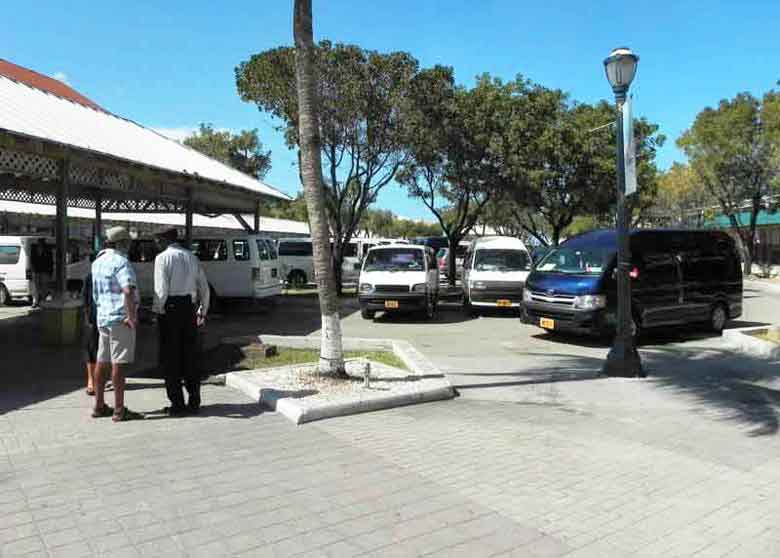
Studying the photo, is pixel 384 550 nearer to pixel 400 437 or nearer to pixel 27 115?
pixel 400 437

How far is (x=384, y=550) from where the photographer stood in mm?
3703

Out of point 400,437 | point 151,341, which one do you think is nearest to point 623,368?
point 400,437

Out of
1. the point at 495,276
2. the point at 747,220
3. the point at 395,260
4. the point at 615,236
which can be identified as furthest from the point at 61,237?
the point at 747,220

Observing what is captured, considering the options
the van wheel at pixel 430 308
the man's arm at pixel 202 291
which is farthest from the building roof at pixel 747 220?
the man's arm at pixel 202 291

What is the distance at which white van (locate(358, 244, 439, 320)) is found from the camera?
15812mm

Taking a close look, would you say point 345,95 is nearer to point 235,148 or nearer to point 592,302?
point 592,302

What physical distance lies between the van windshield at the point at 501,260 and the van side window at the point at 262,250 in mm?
5598

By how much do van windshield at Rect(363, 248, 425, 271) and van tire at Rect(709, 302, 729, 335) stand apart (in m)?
6.67

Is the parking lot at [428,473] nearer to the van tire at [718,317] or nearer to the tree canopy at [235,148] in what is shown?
the van tire at [718,317]

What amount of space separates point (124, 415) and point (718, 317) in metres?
12.1

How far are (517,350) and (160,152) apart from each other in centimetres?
Answer: 859

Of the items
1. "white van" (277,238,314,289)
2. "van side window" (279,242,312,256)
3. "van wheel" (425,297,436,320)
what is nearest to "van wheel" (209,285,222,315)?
"van wheel" (425,297,436,320)

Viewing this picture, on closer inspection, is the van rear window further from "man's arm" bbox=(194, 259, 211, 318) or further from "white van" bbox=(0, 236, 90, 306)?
"man's arm" bbox=(194, 259, 211, 318)

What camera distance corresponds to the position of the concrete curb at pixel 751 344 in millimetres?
10516
